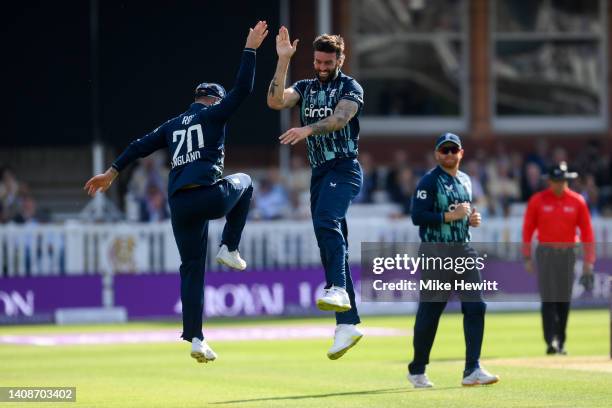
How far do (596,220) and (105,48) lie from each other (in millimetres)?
8701

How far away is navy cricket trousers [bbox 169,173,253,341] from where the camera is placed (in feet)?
37.9

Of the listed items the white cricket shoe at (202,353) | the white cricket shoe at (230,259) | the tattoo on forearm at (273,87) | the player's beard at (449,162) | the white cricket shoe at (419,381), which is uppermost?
the tattoo on forearm at (273,87)

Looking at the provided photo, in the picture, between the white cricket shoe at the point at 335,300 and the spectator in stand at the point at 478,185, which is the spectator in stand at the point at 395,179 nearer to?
the spectator in stand at the point at 478,185

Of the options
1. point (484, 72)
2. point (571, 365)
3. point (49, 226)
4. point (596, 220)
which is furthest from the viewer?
point (484, 72)

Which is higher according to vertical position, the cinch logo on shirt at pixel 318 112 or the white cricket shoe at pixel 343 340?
the cinch logo on shirt at pixel 318 112

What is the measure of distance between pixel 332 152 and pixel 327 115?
306 millimetres

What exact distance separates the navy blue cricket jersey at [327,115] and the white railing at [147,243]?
11.7 metres

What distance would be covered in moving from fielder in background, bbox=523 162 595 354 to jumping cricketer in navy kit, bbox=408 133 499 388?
432 cm

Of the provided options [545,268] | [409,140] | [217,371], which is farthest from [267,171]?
[217,371]

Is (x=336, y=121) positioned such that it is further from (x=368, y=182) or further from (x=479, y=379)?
(x=368, y=182)

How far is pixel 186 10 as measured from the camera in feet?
80.5

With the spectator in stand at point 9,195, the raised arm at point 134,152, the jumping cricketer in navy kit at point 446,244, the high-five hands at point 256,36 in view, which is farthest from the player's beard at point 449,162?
the spectator in stand at point 9,195

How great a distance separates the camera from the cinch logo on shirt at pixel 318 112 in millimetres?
11531

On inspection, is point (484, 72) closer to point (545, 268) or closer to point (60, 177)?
point (60, 177)
